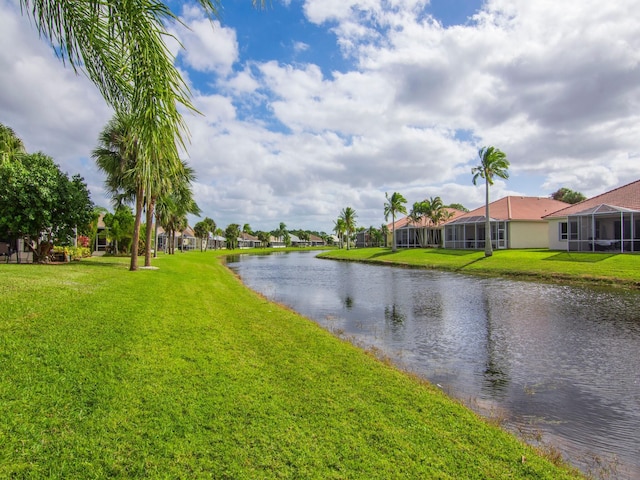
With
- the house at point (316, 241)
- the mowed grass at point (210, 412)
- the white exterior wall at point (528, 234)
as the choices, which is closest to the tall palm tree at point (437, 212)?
the white exterior wall at point (528, 234)

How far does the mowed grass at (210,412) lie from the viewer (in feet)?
13.4

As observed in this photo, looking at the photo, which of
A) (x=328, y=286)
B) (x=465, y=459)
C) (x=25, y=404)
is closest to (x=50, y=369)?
(x=25, y=404)

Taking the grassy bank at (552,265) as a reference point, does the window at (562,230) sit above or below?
above

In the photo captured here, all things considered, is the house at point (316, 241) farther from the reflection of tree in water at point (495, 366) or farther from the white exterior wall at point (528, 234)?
the reflection of tree in water at point (495, 366)

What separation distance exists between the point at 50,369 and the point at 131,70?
15.1 feet

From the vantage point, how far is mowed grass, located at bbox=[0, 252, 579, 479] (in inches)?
160

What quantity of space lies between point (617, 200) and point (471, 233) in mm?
21473

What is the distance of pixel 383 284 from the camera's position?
2609 centimetres

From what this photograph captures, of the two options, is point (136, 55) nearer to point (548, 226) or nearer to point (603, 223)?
point (603, 223)

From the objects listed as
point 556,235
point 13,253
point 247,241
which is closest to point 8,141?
point 13,253

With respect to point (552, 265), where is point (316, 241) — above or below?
above

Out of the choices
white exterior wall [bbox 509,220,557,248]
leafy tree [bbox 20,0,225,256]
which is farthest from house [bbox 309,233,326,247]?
leafy tree [bbox 20,0,225,256]

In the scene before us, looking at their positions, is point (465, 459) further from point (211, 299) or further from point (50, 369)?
point (211, 299)

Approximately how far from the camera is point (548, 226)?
148ft
